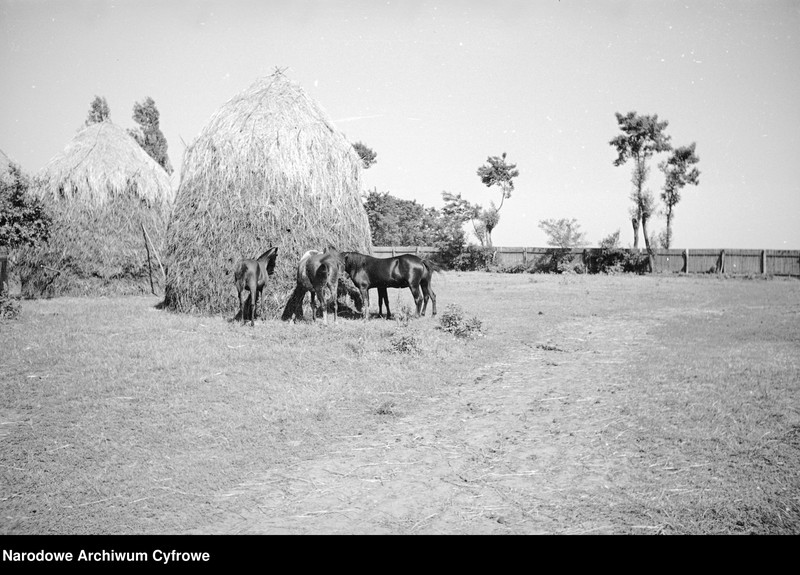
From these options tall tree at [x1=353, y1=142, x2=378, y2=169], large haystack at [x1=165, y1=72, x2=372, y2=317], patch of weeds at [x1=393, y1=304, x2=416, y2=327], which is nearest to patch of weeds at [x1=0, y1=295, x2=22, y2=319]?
large haystack at [x1=165, y1=72, x2=372, y2=317]

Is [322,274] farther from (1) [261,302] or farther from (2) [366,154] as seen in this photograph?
(2) [366,154]

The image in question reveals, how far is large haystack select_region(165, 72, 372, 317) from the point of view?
12.6m

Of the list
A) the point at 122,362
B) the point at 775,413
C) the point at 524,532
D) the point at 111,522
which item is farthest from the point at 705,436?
the point at 122,362

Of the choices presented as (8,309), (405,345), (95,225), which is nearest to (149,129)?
A: (95,225)

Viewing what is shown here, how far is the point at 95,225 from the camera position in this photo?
1781cm

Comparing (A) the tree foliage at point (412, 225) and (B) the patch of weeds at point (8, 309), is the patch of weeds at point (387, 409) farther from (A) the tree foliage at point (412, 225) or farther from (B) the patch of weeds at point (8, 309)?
(A) the tree foliage at point (412, 225)

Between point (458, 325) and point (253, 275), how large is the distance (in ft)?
14.5

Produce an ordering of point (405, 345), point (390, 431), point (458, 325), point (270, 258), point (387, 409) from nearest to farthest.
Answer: point (390, 431), point (387, 409), point (405, 345), point (458, 325), point (270, 258)

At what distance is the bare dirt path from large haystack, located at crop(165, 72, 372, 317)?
6887 mm

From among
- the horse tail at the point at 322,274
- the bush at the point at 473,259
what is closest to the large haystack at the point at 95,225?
the horse tail at the point at 322,274

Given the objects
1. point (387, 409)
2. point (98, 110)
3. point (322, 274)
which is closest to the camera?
point (387, 409)

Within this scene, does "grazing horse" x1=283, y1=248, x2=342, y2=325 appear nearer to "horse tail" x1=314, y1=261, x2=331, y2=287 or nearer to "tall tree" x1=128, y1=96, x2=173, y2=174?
"horse tail" x1=314, y1=261, x2=331, y2=287

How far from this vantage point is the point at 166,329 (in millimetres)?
10898
